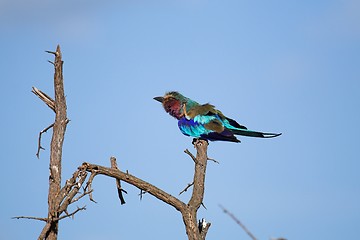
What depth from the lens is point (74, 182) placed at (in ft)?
25.9

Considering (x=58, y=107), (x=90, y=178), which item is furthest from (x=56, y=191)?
(x=58, y=107)

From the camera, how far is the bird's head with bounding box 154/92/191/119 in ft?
30.3

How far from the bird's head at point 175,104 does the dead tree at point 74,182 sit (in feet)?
2.79

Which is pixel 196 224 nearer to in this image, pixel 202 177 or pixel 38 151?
pixel 202 177

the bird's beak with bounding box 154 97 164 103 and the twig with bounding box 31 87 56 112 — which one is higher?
the bird's beak with bounding box 154 97 164 103

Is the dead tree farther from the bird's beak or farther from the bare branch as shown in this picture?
the bird's beak

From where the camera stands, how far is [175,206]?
8.03 m

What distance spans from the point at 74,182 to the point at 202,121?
2.18 m

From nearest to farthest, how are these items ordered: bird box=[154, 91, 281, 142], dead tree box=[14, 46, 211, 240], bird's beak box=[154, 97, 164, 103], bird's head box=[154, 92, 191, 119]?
1. dead tree box=[14, 46, 211, 240]
2. bird box=[154, 91, 281, 142]
3. bird's head box=[154, 92, 191, 119]
4. bird's beak box=[154, 97, 164, 103]

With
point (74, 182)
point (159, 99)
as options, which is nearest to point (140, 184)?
point (74, 182)

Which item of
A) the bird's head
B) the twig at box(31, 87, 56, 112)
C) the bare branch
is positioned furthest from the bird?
the twig at box(31, 87, 56, 112)

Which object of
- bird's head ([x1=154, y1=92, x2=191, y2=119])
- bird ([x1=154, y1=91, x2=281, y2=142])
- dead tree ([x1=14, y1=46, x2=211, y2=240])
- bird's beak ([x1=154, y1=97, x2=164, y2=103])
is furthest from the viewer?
bird's beak ([x1=154, y1=97, x2=164, y2=103])

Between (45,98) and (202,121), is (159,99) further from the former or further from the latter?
(45,98)

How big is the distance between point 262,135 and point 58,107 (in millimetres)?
3163
